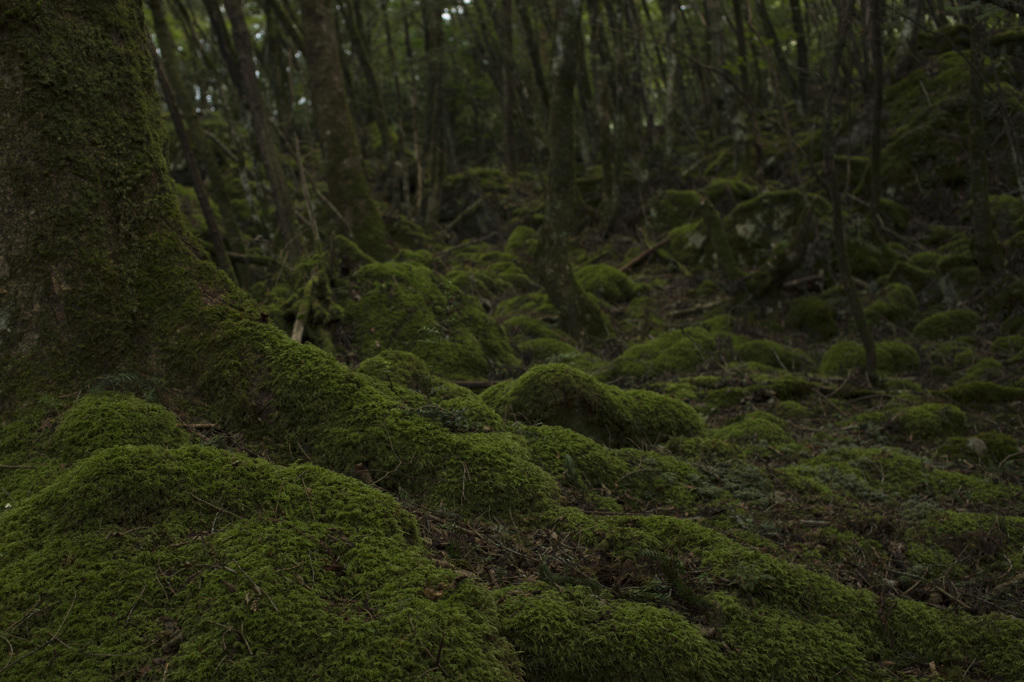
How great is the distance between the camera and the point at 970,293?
10797 mm

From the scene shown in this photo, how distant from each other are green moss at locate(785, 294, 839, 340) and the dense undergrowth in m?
3.68

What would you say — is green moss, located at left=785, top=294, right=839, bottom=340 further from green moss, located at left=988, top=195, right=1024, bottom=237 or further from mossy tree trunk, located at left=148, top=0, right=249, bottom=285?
mossy tree trunk, located at left=148, top=0, right=249, bottom=285

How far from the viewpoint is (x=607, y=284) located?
12992 millimetres

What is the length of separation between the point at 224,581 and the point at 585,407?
3.23m

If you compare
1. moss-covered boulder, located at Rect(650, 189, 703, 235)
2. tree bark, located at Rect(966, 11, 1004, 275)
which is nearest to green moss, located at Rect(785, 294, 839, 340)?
tree bark, located at Rect(966, 11, 1004, 275)

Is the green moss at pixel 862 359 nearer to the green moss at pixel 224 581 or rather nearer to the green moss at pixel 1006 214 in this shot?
the green moss at pixel 1006 214

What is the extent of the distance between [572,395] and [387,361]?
4.90 ft

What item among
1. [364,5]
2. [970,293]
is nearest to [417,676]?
[970,293]

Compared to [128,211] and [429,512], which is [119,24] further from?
[429,512]

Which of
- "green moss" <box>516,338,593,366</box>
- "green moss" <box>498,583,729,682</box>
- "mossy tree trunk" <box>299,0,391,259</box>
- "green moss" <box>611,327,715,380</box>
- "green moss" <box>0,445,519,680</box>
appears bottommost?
"green moss" <box>611,327,715,380</box>

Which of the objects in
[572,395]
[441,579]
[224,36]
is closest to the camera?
[441,579]

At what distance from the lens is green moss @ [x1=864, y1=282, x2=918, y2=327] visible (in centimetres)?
1093

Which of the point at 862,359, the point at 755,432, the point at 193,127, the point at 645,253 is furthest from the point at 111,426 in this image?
the point at 645,253

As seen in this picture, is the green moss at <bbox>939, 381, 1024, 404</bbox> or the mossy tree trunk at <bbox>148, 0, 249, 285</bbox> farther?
the mossy tree trunk at <bbox>148, 0, 249, 285</bbox>
